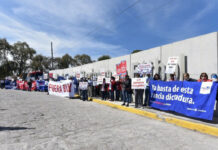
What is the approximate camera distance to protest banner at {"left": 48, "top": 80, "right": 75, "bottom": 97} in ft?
45.9

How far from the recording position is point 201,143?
4.19 m

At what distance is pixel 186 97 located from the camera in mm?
6621

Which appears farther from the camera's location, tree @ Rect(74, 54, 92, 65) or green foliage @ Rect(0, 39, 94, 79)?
tree @ Rect(74, 54, 92, 65)

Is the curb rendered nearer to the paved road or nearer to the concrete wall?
the paved road

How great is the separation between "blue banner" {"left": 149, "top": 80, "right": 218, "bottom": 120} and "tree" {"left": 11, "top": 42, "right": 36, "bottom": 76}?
190ft

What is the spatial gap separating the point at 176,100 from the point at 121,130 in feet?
10.8

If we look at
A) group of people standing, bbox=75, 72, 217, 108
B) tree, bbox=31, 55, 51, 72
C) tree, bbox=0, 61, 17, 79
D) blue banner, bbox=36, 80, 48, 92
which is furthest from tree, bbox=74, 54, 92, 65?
group of people standing, bbox=75, 72, 217, 108

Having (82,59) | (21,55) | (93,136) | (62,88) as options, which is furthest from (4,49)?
(93,136)

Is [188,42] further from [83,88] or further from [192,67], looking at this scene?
[83,88]

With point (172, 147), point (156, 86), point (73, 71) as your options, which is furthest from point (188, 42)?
point (73, 71)

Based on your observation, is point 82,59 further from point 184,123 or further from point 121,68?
point 184,123

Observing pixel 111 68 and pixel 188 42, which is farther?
pixel 111 68

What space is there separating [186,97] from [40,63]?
6199cm

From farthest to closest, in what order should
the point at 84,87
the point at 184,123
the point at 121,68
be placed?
the point at 121,68
the point at 84,87
the point at 184,123
